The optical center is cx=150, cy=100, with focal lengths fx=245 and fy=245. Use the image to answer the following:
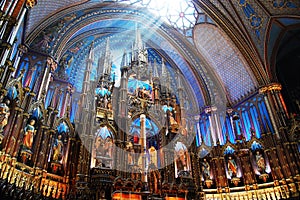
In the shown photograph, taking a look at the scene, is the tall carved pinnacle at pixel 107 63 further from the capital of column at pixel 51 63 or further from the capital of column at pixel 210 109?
the capital of column at pixel 210 109

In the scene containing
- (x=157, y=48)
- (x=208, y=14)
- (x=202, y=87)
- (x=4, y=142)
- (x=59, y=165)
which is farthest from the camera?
(x=157, y=48)

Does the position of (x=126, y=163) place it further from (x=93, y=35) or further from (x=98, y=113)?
(x=93, y=35)

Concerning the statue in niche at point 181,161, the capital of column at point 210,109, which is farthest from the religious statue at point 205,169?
the capital of column at point 210,109

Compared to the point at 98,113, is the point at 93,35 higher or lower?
higher

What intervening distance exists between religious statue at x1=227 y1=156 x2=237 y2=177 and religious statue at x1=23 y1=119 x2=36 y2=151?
1228 cm

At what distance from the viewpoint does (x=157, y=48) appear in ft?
76.9

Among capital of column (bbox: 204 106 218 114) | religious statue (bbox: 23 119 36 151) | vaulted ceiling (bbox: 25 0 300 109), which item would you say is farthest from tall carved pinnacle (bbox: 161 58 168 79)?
religious statue (bbox: 23 119 36 151)

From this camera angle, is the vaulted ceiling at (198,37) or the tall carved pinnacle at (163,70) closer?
the vaulted ceiling at (198,37)

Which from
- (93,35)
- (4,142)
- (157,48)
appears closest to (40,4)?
(93,35)

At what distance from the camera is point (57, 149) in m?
13.0

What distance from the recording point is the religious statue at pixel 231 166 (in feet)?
53.3

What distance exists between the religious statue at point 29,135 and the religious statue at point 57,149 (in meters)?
1.66

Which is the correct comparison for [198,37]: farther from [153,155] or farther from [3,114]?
[3,114]

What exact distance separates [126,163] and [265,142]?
9056mm
